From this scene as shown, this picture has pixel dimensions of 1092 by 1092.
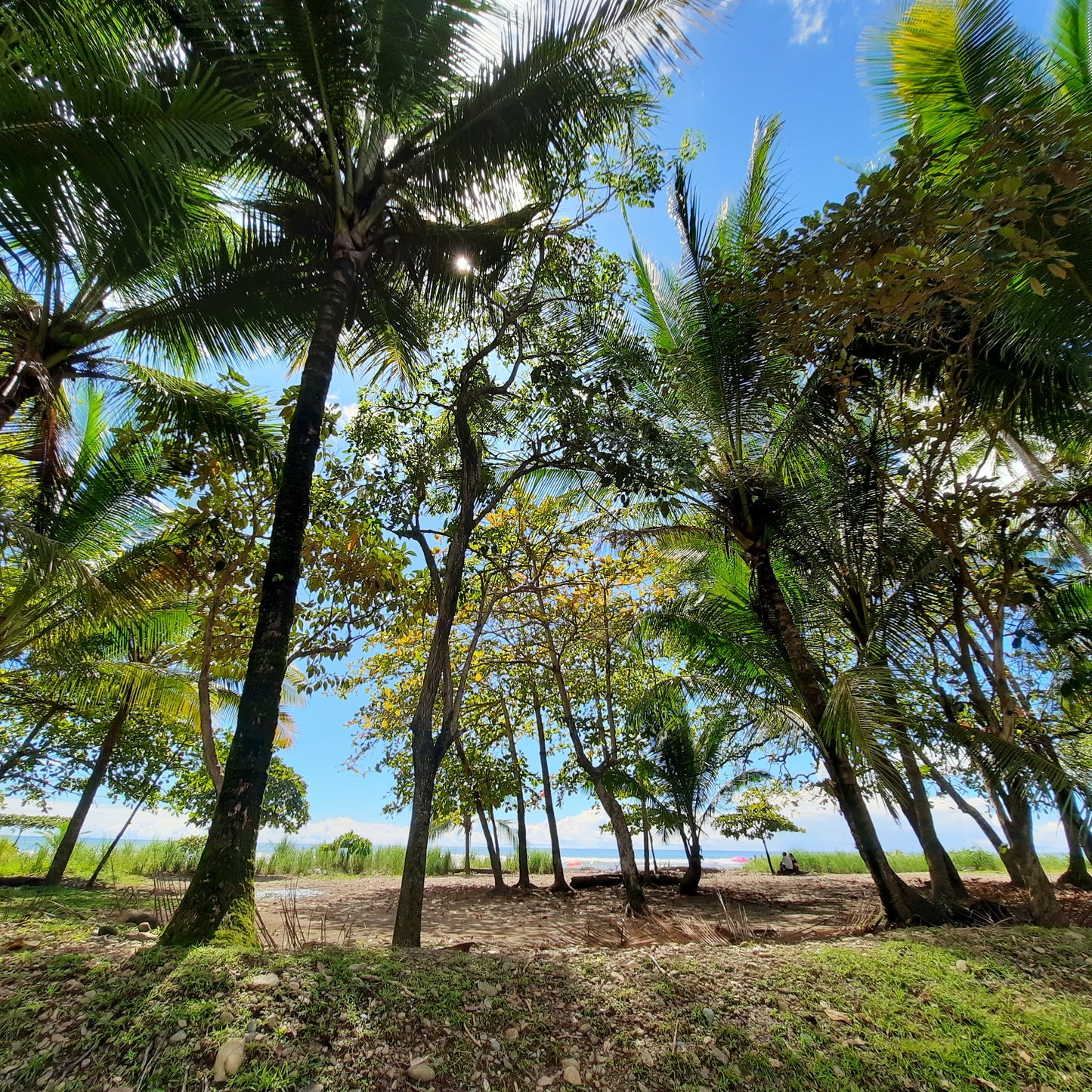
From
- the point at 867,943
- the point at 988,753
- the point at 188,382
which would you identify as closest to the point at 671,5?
the point at 188,382

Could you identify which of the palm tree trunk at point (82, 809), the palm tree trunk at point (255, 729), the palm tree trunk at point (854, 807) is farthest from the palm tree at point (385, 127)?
the palm tree trunk at point (82, 809)

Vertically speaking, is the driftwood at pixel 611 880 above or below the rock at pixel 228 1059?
above

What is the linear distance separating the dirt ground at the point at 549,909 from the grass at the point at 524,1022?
1.34 metres

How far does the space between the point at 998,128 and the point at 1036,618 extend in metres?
6.62

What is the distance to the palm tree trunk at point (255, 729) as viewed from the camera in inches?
131

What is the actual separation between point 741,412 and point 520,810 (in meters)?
10.6

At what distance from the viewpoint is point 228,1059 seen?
2.28 meters

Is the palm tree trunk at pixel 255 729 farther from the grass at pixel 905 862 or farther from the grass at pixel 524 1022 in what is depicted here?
the grass at pixel 905 862

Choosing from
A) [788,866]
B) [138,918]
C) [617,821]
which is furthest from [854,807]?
[788,866]

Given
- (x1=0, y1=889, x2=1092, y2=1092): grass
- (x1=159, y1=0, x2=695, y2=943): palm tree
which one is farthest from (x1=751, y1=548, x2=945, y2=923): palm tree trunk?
(x1=159, y1=0, x2=695, y2=943): palm tree

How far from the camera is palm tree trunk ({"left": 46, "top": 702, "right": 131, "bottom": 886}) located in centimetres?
1033

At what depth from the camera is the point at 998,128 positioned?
3904mm

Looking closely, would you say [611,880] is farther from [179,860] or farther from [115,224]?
[115,224]

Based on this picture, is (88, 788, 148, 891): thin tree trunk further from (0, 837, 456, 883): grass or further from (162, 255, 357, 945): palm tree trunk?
(162, 255, 357, 945): palm tree trunk
